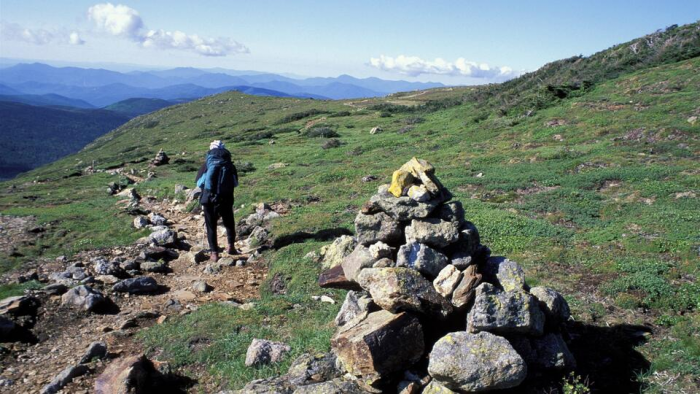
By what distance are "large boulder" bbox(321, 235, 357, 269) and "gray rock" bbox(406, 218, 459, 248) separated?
4.49 metres

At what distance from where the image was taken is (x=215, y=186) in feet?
50.4

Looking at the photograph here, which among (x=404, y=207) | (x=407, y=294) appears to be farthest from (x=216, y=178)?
(x=407, y=294)

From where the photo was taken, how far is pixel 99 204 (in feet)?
88.3

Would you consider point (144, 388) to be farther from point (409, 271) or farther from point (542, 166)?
point (542, 166)

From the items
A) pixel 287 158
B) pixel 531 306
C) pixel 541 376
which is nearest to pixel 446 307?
pixel 531 306

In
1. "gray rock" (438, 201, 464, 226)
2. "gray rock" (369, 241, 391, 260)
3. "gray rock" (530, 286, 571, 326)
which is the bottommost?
"gray rock" (530, 286, 571, 326)

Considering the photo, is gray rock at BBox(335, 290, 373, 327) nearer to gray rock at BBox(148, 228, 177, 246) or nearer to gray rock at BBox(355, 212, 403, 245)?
gray rock at BBox(355, 212, 403, 245)

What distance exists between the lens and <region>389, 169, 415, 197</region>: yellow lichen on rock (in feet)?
29.6

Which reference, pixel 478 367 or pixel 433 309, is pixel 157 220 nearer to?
pixel 433 309

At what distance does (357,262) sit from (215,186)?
8309 mm

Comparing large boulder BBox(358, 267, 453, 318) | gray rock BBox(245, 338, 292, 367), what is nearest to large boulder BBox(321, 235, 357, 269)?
gray rock BBox(245, 338, 292, 367)

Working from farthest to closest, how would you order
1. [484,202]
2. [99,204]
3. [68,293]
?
[99,204], [484,202], [68,293]

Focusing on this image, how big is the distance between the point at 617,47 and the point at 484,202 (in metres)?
46.7

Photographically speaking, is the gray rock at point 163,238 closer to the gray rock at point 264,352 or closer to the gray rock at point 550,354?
the gray rock at point 264,352
